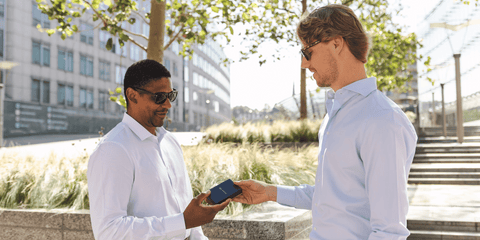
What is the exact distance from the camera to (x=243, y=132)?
1487 cm

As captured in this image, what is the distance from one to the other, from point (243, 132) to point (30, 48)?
29228 millimetres

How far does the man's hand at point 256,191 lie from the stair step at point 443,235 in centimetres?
484

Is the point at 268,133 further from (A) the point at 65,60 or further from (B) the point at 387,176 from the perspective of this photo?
(A) the point at 65,60

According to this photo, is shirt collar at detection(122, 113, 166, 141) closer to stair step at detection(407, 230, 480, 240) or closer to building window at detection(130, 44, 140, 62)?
stair step at detection(407, 230, 480, 240)

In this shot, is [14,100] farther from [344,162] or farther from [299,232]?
[344,162]

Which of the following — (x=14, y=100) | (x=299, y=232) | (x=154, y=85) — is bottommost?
(x=299, y=232)

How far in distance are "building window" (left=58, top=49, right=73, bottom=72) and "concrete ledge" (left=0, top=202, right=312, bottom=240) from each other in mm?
38836

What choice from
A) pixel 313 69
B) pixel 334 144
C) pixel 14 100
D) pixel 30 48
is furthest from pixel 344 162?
pixel 30 48

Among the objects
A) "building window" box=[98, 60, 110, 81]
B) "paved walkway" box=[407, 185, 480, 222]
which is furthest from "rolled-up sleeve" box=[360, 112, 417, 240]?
"building window" box=[98, 60, 110, 81]

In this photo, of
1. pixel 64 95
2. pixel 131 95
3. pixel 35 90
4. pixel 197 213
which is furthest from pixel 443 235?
pixel 64 95

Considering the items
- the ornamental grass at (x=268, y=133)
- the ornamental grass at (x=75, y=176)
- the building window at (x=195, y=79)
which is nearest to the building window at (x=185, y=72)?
the building window at (x=195, y=79)

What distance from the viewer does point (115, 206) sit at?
199cm

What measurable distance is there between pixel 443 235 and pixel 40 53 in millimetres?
39136

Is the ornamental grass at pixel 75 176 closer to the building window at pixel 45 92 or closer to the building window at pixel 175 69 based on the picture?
the building window at pixel 45 92
